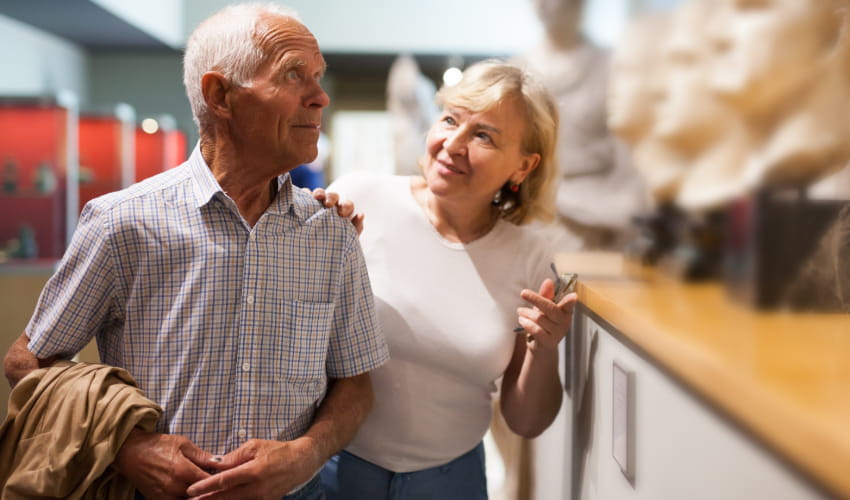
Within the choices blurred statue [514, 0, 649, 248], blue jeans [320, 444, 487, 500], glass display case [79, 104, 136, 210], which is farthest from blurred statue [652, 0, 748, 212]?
glass display case [79, 104, 136, 210]

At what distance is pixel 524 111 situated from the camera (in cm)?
169

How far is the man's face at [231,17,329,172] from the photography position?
130 centimetres

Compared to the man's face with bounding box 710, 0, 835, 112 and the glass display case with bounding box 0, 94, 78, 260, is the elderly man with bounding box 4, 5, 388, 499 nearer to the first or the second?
the man's face with bounding box 710, 0, 835, 112

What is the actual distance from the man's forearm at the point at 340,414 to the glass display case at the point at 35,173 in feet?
15.6

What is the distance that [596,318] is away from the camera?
154cm

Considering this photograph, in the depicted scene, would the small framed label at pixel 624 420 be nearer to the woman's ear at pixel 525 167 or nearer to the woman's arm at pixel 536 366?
the woman's arm at pixel 536 366

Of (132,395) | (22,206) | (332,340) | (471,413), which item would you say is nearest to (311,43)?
(332,340)

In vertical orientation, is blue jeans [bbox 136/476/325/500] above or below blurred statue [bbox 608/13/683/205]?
below

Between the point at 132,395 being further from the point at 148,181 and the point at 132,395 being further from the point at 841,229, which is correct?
the point at 841,229

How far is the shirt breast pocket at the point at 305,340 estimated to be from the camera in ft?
4.48

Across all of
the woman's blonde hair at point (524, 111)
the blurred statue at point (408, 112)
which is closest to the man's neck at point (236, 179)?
the woman's blonde hair at point (524, 111)

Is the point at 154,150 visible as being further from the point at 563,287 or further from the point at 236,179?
the point at 563,287

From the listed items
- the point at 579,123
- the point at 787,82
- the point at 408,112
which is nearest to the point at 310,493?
the point at 787,82

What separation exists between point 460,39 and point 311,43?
7.26 metres
